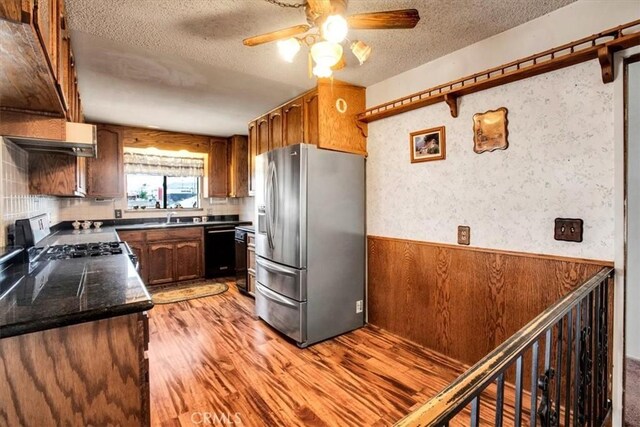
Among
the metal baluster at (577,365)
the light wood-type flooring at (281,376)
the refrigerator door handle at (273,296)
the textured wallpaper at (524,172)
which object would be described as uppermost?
the textured wallpaper at (524,172)

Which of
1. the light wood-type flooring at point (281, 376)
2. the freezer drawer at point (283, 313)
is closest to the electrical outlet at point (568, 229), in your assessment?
the light wood-type flooring at point (281, 376)

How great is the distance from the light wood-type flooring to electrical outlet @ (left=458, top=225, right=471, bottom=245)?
920 mm

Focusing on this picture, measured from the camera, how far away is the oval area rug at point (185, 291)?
3.97 m

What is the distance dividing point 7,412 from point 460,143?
269 cm

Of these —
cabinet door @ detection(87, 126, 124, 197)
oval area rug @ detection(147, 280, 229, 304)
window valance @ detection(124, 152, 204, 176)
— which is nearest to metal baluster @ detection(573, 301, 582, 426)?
oval area rug @ detection(147, 280, 229, 304)

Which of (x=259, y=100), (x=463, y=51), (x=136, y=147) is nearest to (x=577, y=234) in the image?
(x=463, y=51)

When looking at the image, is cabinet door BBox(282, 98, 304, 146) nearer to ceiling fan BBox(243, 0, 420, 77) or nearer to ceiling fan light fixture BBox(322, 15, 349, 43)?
ceiling fan BBox(243, 0, 420, 77)

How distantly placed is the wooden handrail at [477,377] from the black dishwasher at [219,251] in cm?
448

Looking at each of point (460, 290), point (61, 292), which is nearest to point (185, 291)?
point (61, 292)

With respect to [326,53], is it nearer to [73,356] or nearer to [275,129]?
[73,356]

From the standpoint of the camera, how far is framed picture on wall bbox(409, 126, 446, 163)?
2.44 m

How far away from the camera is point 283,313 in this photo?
2818 mm

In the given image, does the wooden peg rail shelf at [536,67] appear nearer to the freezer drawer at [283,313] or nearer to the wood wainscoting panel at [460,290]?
the wood wainscoting panel at [460,290]

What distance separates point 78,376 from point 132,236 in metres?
3.58
